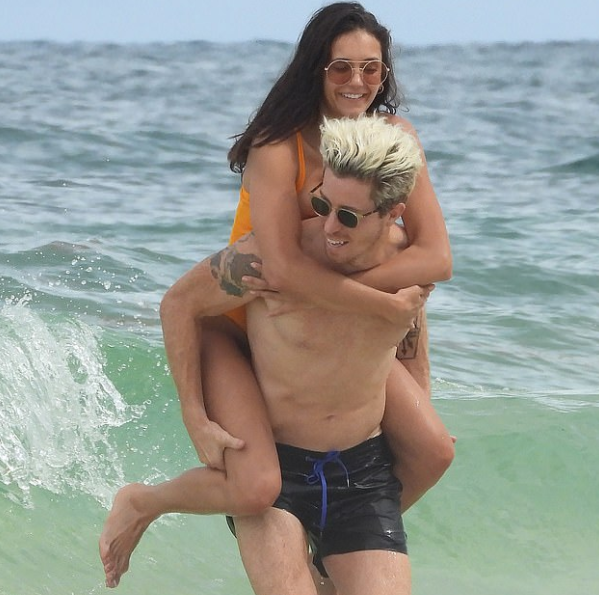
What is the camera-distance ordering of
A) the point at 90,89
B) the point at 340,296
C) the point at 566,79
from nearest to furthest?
the point at 340,296, the point at 90,89, the point at 566,79

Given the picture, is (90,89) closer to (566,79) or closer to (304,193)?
(566,79)

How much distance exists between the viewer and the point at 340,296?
3.50m

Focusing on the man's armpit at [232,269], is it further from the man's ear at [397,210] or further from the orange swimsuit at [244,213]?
the man's ear at [397,210]

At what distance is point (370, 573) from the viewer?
3686 millimetres

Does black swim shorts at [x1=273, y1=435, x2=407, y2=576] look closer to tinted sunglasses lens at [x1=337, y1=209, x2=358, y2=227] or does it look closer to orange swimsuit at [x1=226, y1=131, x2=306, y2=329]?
orange swimsuit at [x1=226, y1=131, x2=306, y2=329]

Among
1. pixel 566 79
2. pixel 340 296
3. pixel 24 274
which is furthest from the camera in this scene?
pixel 566 79

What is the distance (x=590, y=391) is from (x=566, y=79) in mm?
22550

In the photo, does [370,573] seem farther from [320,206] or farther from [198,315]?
[320,206]

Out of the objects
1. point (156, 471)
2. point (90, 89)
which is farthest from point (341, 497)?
point (90, 89)

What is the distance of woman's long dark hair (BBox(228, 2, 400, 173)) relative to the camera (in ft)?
12.0

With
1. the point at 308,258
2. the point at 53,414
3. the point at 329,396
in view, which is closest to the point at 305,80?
the point at 308,258

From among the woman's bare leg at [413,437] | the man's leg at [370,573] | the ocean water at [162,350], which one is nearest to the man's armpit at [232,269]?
the woman's bare leg at [413,437]

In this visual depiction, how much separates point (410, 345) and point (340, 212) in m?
0.84

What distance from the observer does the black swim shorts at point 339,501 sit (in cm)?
378
